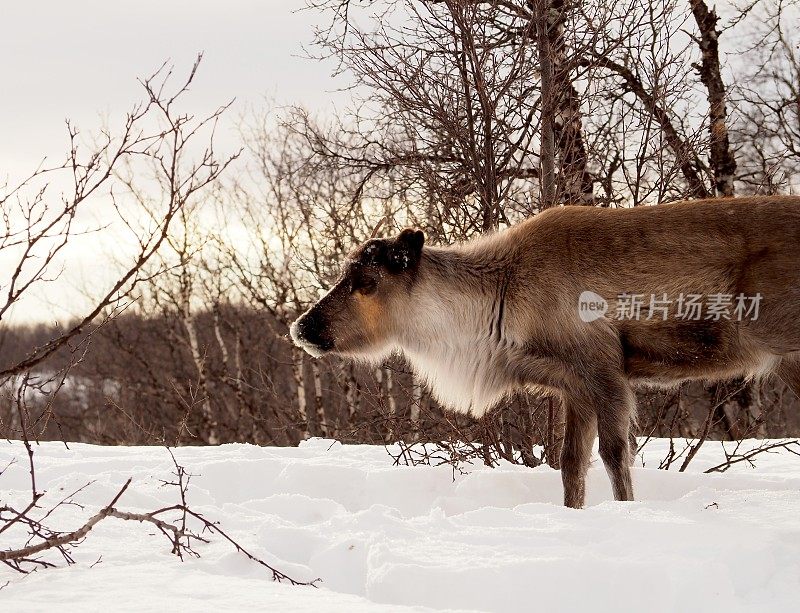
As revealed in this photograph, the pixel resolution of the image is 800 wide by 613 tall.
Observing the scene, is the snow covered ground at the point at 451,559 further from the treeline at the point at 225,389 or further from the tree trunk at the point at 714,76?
the treeline at the point at 225,389

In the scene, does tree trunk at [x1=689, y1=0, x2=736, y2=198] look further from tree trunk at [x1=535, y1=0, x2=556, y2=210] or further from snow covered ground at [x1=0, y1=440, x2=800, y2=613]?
snow covered ground at [x1=0, y1=440, x2=800, y2=613]

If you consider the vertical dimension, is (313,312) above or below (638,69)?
below

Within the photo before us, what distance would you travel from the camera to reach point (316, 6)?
32.2ft

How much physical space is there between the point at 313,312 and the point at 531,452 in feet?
6.84

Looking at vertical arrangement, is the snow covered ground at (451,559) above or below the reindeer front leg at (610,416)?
below

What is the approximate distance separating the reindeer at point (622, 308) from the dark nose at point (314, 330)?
13mm

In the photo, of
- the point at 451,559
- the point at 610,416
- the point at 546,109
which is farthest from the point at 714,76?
the point at 451,559

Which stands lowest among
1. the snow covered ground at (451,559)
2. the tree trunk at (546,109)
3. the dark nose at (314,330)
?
the snow covered ground at (451,559)

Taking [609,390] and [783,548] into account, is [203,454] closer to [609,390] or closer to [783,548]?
[609,390]

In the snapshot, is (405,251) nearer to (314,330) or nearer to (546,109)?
(314,330)

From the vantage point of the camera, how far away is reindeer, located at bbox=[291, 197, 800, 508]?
4496 millimetres

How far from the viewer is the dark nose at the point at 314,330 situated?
5000 mm

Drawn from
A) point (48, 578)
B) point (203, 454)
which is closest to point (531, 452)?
point (203, 454)

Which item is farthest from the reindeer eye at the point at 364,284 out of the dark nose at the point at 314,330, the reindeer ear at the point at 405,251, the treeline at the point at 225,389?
the treeline at the point at 225,389
